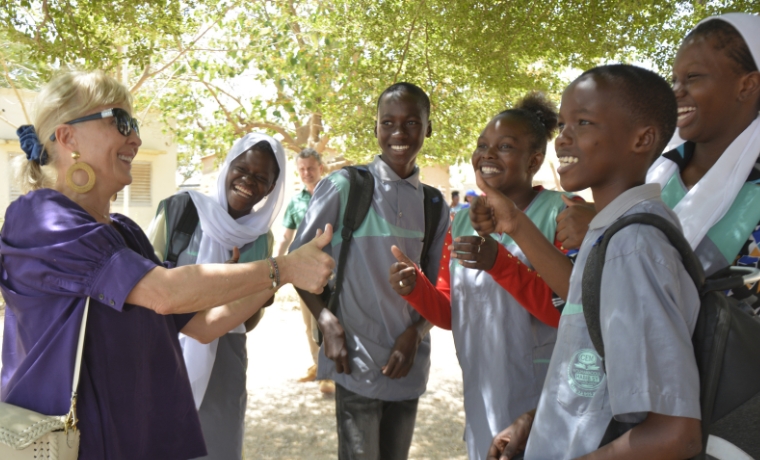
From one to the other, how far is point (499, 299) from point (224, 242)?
158 centimetres

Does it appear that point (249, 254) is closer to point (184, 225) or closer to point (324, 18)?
point (184, 225)

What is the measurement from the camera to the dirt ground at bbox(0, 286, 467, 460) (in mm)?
5145

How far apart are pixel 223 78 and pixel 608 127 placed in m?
9.93

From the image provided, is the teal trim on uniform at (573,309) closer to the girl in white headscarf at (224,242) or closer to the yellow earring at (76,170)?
the yellow earring at (76,170)

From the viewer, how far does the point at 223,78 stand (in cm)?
1073

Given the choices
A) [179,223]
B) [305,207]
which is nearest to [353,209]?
[179,223]

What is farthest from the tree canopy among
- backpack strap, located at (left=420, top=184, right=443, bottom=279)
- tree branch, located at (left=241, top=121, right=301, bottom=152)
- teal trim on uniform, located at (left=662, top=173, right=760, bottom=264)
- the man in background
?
teal trim on uniform, located at (left=662, top=173, right=760, bottom=264)

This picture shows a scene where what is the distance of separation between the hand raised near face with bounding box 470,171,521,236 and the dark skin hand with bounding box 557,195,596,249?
0.52 ft

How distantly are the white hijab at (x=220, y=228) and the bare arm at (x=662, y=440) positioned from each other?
2315mm

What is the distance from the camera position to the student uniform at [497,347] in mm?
2436

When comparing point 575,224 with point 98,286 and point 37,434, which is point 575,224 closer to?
point 98,286

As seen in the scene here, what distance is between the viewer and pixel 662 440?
129 centimetres

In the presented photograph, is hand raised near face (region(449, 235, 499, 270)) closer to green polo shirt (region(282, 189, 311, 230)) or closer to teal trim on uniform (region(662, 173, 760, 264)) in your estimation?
teal trim on uniform (region(662, 173, 760, 264))

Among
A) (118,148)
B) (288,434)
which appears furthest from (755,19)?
(288,434)
